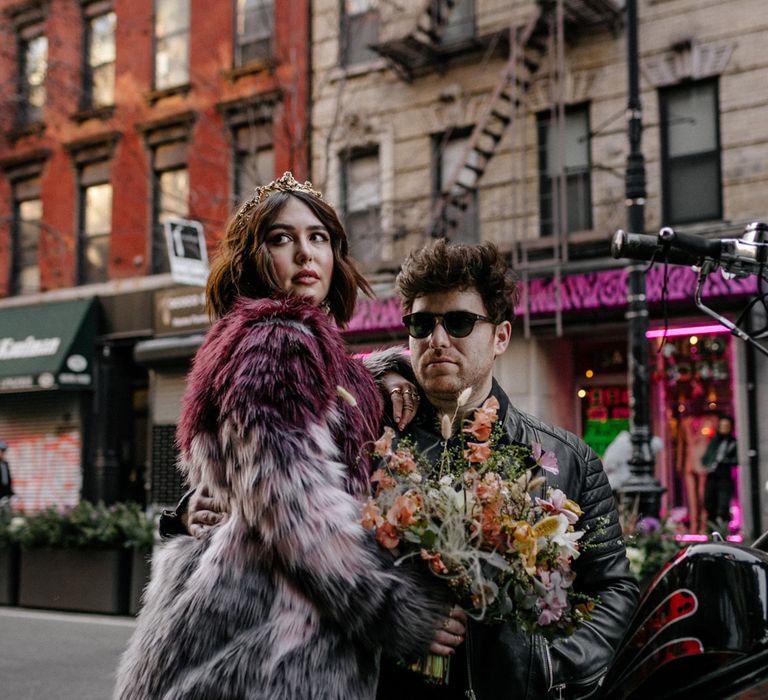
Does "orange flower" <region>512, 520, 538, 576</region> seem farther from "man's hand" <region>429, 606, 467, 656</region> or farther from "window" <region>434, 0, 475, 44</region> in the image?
"window" <region>434, 0, 475, 44</region>

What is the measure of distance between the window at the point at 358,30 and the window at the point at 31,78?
27.7 ft

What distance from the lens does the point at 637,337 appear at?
973 cm

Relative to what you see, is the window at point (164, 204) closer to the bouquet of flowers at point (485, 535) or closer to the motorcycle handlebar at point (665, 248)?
the motorcycle handlebar at point (665, 248)

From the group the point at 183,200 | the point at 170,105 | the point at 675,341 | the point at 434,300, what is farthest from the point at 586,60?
the point at 434,300

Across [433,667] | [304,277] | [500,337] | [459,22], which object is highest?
[459,22]

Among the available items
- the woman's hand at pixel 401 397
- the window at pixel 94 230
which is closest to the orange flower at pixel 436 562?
the woman's hand at pixel 401 397

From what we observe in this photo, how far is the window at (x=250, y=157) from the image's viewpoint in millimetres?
18109

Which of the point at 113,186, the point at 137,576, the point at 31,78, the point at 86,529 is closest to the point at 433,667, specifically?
the point at 137,576

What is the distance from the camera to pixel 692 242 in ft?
8.38

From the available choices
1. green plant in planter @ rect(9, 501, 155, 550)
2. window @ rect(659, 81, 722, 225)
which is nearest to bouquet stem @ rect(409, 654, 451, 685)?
green plant in planter @ rect(9, 501, 155, 550)

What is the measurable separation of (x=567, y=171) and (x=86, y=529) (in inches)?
346

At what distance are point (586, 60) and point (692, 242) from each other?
13.0 m

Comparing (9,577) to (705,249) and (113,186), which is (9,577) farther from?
(705,249)

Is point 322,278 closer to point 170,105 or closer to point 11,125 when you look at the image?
point 170,105
